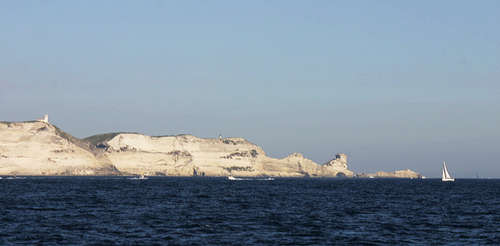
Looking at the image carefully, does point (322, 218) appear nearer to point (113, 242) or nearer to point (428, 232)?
point (428, 232)

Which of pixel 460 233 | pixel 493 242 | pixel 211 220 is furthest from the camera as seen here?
pixel 211 220

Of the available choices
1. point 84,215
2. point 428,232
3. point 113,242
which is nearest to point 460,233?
point 428,232

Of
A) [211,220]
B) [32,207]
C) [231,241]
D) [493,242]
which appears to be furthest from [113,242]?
[32,207]

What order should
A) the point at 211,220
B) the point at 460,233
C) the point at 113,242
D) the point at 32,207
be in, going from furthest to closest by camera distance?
the point at 32,207, the point at 211,220, the point at 460,233, the point at 113,242

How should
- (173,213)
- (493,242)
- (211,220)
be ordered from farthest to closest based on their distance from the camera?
(173,213) → (211,220) → (493,242)

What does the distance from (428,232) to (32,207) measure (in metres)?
46.1

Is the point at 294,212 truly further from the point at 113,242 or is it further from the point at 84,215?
the point at 113,242

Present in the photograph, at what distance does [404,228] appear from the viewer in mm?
59188

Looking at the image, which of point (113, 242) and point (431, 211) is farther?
point (431, 211)

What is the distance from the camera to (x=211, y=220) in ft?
211

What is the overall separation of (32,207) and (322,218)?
113ft

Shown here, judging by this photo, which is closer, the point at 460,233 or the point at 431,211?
the point at 460,233

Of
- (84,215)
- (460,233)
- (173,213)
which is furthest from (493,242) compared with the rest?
(84,215)

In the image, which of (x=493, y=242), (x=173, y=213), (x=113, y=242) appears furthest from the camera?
(x=173, y=213)
